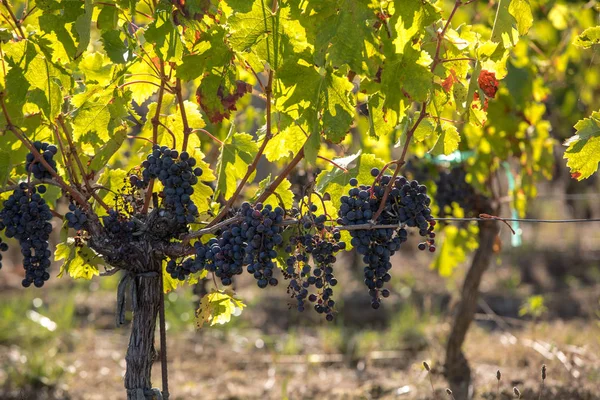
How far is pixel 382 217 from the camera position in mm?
2201

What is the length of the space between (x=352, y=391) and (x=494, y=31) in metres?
2.69

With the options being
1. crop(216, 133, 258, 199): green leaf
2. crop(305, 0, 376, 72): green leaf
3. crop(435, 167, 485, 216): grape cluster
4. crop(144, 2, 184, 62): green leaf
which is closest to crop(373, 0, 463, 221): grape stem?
crop(305, 0, 376, 72): green leaf

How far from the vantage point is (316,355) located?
5.29 m

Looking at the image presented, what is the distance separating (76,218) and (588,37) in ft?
5.42

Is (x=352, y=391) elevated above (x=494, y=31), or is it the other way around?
(x=494, y=31)

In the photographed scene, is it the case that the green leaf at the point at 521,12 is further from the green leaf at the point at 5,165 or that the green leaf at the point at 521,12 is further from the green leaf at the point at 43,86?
the green leaf at the point at 5,165

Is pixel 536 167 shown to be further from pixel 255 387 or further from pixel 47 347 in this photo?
pixel 47 347

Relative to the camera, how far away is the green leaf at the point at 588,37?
7.28 feet

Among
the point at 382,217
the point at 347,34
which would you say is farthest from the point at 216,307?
the point at 347,34

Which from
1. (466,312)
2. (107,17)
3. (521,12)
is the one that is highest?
(107,17)

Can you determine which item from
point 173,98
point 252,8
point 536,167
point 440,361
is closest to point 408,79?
point 252,8

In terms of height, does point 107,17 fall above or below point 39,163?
above

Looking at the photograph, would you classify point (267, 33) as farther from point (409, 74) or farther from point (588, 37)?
point (588, 37)

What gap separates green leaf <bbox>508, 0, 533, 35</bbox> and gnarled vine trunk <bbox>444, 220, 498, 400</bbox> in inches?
80.6
